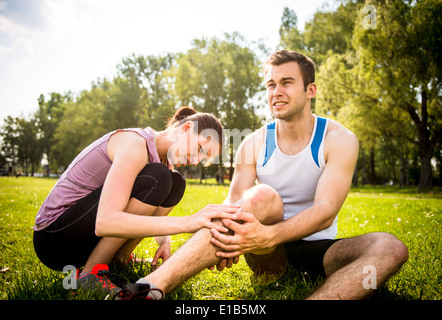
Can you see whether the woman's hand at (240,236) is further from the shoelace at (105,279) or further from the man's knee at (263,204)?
the shoelace at (105,279)

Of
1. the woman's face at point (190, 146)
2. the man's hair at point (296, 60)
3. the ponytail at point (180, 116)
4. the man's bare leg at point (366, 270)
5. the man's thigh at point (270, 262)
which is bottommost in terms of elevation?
the man's thigh at point (270, 262)

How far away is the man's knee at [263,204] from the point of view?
2264mm

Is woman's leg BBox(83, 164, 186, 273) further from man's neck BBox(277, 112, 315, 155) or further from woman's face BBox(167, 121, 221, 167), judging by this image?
man's neck BBox(277, 112, 315, 155)

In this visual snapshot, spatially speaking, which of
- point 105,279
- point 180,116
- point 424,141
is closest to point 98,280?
point 105,279

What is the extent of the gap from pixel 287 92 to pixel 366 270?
6.06 ft

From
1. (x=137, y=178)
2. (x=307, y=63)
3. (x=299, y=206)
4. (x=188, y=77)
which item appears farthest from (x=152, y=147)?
(x=188, y=77)

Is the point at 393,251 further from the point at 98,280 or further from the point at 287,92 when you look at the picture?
the point at 98,280

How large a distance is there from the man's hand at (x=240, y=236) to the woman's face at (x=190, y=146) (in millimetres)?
1158

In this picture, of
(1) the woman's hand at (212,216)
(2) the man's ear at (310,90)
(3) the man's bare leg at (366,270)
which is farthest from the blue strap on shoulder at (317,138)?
(1) the woman's hand at (212,216)

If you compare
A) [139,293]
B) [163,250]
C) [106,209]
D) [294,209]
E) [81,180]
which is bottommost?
[163,250]

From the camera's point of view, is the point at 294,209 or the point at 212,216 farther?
the point at 294,209

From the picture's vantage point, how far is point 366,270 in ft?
6.35
